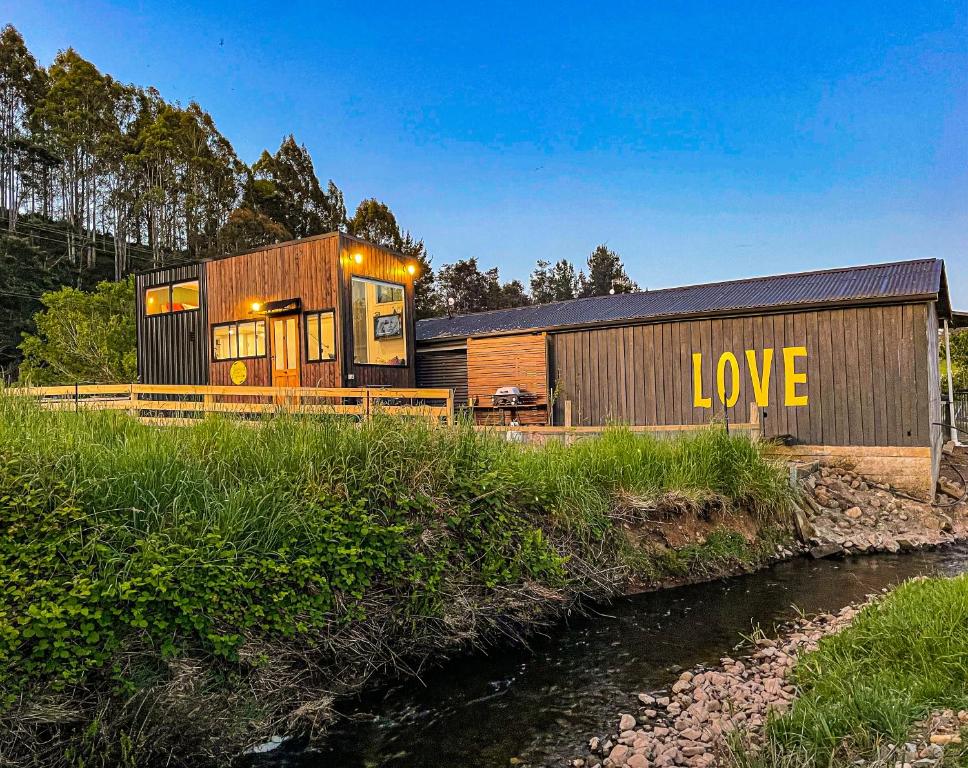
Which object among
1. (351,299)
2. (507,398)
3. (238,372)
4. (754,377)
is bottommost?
(507,398)

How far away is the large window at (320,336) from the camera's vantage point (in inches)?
556

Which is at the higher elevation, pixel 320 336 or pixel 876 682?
pixel 320 336

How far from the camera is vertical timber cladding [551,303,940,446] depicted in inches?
432

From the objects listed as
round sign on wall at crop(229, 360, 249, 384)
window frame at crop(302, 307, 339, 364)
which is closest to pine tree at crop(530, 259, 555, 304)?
round sign on wall at crop(229, 360, 249, 384)

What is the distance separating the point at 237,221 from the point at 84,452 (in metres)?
32.6

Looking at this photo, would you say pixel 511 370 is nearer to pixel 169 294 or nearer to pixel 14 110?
pixel 169 294

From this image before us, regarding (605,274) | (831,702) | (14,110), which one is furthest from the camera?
(605,274)

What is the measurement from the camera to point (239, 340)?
1566cm

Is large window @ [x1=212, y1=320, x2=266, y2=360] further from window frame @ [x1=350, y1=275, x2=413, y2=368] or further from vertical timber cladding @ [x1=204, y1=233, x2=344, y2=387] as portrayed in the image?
window frame @ [x1=350, y1=275, x2=413, y2=368]

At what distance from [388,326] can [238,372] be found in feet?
13.2

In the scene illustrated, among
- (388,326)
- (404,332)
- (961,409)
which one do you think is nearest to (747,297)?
(404,332)

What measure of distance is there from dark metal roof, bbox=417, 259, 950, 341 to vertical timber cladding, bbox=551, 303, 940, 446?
29 centimetres

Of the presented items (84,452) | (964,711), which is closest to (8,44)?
(84,452)

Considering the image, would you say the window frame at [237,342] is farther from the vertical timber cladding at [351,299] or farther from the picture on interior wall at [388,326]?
the picture on interior wall at [388,326]
